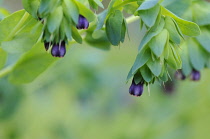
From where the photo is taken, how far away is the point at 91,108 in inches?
134

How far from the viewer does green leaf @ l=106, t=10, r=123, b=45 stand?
160cm

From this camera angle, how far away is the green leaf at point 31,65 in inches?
78.0

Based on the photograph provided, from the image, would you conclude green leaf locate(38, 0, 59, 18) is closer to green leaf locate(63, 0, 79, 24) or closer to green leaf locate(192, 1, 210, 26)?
green leaf locate(63, 0, 79, 24)

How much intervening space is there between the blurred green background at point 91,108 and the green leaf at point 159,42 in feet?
4.87

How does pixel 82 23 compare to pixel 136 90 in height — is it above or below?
above

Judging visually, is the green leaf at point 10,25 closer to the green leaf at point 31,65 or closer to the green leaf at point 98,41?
the green leaf at point 31,65

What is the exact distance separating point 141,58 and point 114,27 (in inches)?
4.9

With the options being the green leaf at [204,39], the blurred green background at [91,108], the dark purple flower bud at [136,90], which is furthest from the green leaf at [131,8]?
the blurred green background at [91,108]

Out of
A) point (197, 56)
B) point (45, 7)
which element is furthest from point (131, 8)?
point (197, 56)

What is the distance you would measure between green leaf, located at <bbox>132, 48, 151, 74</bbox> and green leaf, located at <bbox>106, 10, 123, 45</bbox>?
0.08 m

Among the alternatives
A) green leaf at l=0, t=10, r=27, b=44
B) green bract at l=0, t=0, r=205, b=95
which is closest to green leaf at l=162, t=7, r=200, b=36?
green bract at l=0, t=0, r=205, b=95

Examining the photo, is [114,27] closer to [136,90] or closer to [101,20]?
[101,20]

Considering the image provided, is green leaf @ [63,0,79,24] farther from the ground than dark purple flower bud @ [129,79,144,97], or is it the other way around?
green leaf @ [63,0,79,24]

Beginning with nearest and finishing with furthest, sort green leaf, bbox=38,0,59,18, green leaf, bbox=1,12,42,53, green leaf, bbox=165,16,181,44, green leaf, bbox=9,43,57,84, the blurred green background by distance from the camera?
green leaf, bbox=38,0,59,18 < green leaf, bbox=165,16,181,44 < green leaf, bbox=1,12,42,53 < green leaf, bbox=9,43,57,84 < the blurred green background
